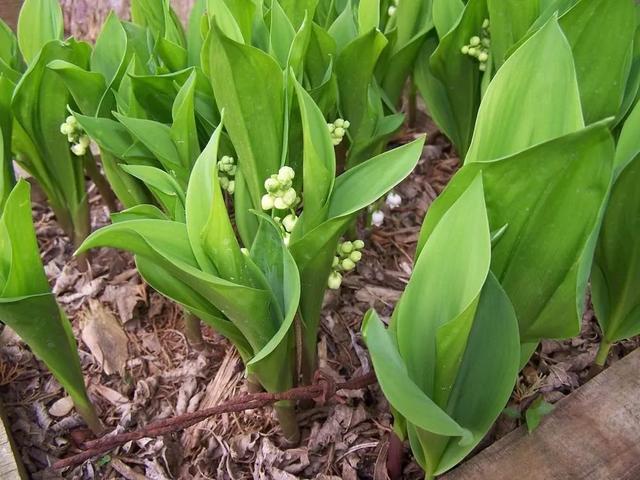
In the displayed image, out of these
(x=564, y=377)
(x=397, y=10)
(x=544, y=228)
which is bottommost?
(x=564, y=377)

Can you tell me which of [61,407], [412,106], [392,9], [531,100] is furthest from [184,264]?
[412,106]

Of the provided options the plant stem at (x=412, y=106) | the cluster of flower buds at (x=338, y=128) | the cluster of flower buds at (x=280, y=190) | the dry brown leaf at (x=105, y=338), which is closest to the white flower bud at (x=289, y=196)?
the cluster of flower buds at (x=280, y=190)

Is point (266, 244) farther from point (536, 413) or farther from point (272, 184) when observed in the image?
point (536, 413)

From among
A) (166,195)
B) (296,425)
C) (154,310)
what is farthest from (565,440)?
(154,310)

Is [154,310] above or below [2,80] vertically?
below

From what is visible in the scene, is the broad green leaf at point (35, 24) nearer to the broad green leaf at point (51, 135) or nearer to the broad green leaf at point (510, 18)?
the broad green leaf at point (51, 135)

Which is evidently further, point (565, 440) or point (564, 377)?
point (564, 377)

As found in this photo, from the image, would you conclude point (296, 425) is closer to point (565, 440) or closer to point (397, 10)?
point (565, 440)

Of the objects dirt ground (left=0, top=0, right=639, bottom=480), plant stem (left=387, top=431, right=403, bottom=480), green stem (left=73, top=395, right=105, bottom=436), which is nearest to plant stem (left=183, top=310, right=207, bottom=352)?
dirt ground (left=0, top=0, right=639, bottom=480)

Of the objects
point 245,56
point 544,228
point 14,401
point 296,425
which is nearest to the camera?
point 544,228
